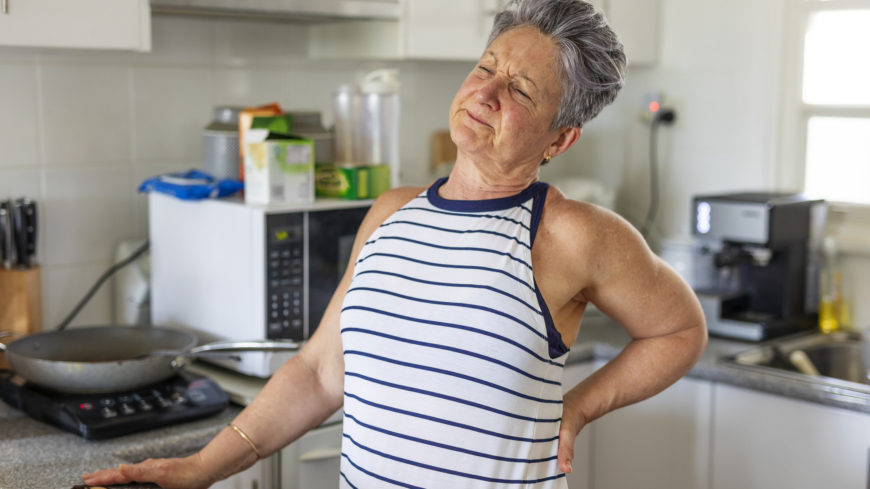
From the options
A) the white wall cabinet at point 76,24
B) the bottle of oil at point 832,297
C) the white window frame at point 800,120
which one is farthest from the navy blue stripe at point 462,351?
the white window frame at point 800,120

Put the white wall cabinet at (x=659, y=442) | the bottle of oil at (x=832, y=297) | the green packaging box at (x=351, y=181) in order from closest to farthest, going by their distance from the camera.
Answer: the green packaging box at (x=351, y=181)
the white wall cabinet at (x=659, y=442)
the bottle of oil at (x=832, y=297)

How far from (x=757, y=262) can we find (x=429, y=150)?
96 cm

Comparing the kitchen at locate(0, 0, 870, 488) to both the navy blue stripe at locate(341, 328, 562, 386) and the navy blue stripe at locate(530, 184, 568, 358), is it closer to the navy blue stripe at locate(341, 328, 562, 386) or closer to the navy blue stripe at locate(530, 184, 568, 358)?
the navy blue stripe at locate(341, 328, 562, 386)

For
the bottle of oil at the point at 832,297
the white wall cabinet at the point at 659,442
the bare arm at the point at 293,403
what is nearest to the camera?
the bare arm at the point at 293,403

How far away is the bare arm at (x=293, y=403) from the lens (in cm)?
111

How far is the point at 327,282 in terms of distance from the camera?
163 cm

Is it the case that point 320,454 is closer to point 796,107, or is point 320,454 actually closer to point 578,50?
point 578,50

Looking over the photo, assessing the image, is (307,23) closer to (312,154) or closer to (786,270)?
(312,154)

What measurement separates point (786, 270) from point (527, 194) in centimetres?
122

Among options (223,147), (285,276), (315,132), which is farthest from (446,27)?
(285,276)

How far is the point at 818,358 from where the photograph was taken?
79.5 inches

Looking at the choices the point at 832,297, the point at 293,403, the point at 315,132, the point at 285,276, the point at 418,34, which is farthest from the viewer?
the point at 832,297

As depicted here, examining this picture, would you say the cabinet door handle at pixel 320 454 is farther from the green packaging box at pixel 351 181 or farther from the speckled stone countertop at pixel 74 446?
the green packaging box at pixel 351 181

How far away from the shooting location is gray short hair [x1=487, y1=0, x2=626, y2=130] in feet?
3.39
